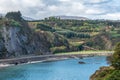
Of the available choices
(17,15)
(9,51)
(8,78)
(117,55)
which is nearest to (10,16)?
(17,15)

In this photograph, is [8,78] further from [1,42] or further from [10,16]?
[10,16]

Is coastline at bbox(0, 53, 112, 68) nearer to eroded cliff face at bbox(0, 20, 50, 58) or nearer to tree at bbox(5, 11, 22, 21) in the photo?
eroded cliff face at bbox(0, 20, 50, 58)

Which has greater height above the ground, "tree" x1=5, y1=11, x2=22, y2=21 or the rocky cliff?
"tree" x1=5, y1=11, x2=22, y2=21

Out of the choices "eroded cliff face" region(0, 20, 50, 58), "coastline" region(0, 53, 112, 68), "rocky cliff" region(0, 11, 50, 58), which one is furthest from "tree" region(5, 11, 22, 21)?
"coastline" region(0, 53, 112, 68)

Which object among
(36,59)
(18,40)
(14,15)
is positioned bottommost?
(36,59)

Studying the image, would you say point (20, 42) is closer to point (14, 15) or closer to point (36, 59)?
point (36, 59)

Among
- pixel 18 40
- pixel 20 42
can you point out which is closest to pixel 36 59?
pixel 18 40

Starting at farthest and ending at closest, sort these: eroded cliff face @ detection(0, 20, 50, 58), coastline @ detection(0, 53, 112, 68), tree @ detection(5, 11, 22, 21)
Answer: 1. tree @ detection(5, 11, 22, 21)
2. eroded cliff face @ detection(0, 20, 50, 58)
3. coastline @ detection(0, 53, 112, 68)

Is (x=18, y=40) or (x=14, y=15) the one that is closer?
(x=18, y=40)
